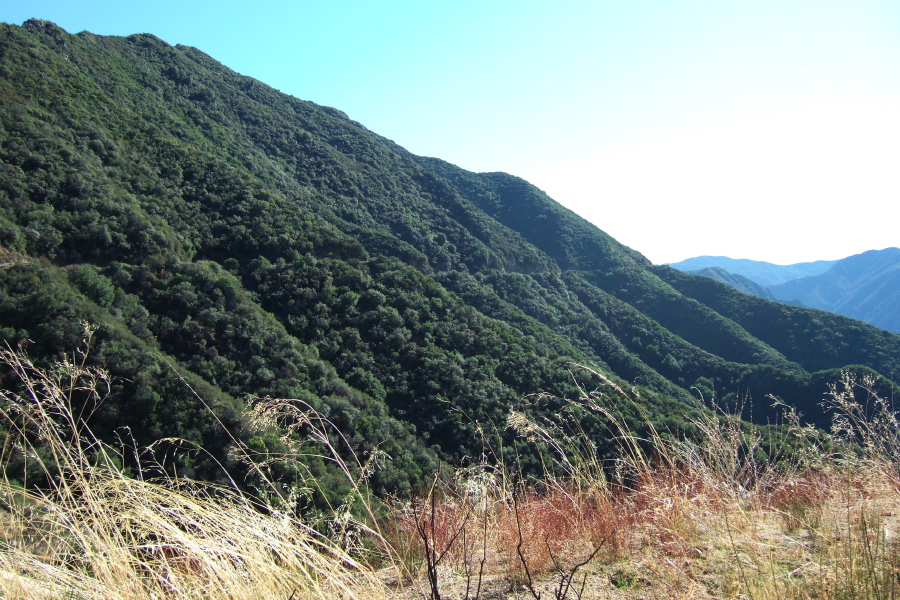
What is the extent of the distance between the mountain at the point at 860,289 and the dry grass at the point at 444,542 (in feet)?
293

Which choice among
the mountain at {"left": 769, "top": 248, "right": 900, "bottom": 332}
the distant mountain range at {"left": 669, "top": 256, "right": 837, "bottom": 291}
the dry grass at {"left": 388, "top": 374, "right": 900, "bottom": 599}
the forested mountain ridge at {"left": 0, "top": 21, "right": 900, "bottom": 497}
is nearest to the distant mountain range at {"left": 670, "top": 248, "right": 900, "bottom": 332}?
the mountain at {"left": 769, "top": 248, "right": 900, "bottom": 332}

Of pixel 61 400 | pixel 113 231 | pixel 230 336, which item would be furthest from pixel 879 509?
pixel 113 231

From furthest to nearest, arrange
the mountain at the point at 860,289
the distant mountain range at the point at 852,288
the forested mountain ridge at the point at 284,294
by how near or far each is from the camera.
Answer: the distant mountain range at the point at 852,288
the mountain at the point at 860,289
the forested mountain ridge at the point at 284,294

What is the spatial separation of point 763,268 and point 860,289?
73412 millimetres

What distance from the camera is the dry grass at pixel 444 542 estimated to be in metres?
1.63

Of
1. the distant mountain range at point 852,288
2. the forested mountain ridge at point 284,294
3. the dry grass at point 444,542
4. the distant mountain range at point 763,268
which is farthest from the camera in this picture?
the distant mountain range at point 763,268

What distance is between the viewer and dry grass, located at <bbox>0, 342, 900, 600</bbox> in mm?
1628

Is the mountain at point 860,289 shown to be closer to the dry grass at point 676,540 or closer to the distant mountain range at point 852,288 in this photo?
the distant mountain range at point 852,288

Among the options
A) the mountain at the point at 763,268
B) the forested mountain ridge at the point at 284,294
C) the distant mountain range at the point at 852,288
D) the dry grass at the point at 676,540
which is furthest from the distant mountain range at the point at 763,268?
the dry grass at the point at 676,540

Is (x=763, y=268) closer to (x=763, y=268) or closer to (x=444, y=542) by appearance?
(x=763, y=268)

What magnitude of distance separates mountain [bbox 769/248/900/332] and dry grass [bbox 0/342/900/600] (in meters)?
89.4

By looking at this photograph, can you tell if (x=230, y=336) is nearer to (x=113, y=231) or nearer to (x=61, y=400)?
(x=113, y=231)

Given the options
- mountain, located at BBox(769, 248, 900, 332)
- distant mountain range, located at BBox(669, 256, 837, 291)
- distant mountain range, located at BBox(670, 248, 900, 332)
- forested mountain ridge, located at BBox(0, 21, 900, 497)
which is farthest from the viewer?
distant mountain range, located at BBox(669, 256, 837, 291)

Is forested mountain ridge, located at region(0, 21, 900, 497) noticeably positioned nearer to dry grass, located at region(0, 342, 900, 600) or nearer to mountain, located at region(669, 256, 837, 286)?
dry grass, located at region(0, 342, 900, 600)
